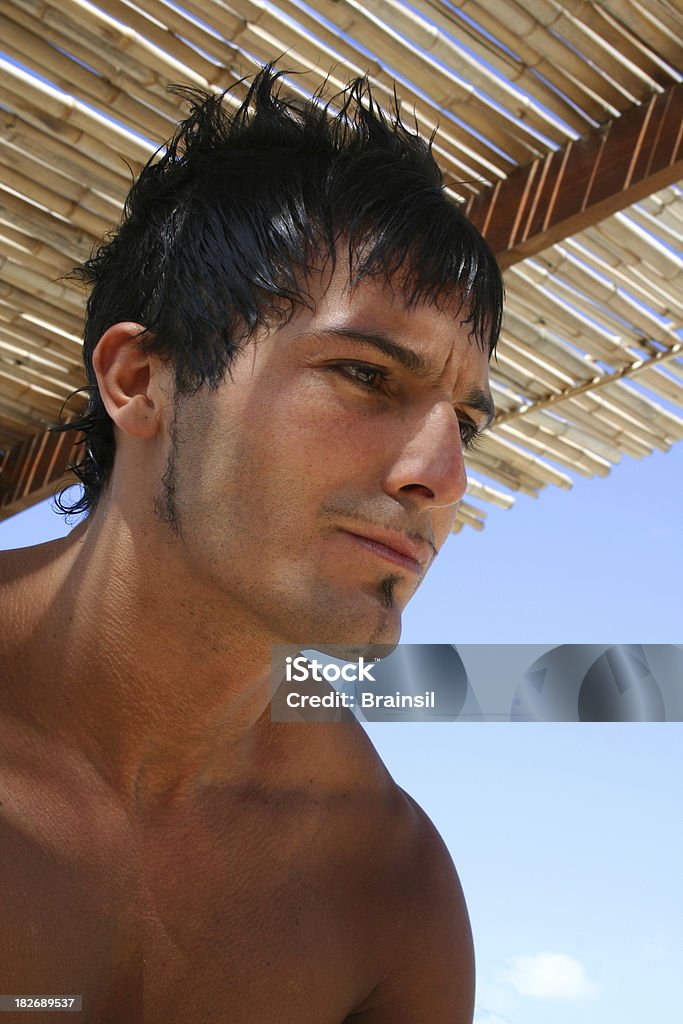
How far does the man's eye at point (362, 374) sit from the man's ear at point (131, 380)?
10.2 inches

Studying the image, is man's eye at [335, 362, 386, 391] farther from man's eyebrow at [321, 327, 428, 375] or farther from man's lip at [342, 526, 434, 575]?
man's lip at [342, 526, 434, 575]

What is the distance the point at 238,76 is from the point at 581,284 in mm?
1230

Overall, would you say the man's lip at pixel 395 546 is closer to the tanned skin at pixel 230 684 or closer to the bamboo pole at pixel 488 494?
the tanned skin at pixel 230 684

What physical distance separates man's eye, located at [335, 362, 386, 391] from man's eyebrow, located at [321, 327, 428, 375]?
24 millimetres

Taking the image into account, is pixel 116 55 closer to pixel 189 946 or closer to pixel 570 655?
pixel 570 655

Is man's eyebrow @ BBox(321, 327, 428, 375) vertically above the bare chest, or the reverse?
man's eyebrow @ BBox(321, 327, 428, 375)

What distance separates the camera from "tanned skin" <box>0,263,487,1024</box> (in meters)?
1.24

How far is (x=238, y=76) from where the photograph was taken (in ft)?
9.14

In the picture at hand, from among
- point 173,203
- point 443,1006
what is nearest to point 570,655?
point 443,1006

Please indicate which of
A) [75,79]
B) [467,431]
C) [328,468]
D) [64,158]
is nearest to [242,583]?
[328,468]

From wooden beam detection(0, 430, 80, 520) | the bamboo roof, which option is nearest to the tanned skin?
the bamboo roof

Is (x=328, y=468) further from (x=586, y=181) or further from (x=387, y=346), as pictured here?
(x=586, y=181)

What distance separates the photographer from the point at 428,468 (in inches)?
48.2

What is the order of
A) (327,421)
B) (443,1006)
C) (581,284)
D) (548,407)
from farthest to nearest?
1. (548,407)
2. (581,284)
3. (443,1006)
4. (327,421)
